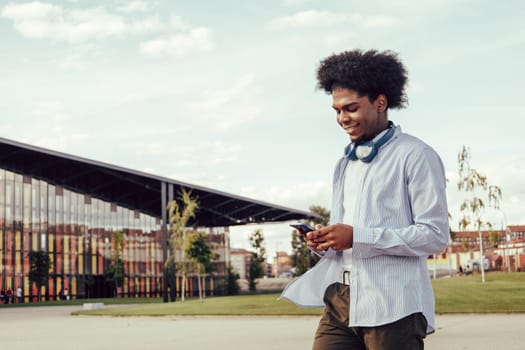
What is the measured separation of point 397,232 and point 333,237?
0.85 ft

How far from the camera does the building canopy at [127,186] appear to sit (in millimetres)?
50250

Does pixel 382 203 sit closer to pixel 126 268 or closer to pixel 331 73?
pixel 331 73

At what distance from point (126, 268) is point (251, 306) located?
119 feet

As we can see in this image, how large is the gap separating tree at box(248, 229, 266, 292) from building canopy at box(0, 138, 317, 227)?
1.82 meters

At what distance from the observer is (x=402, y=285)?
303 centimetres

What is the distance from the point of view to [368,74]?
127 inches

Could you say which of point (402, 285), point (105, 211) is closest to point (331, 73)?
point (402, 285)

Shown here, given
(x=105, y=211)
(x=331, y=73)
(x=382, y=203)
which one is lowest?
(x=382, y=203)

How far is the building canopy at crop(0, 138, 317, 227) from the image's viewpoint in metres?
50.2

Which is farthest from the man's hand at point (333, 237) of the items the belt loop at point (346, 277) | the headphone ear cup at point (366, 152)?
the headphone ear cup at point (366, 152)

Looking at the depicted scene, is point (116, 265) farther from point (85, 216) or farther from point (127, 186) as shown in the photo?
point (127, 186)

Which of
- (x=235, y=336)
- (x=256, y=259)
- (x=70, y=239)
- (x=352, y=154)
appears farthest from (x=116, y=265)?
(x=352, y=154)

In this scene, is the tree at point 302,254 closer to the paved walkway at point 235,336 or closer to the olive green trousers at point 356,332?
the paved walkway at point 235,336

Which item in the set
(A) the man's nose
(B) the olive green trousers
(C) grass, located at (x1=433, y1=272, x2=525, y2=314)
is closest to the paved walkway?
(C) grass, located at (x1=433, y1=272, x2=525, y2=314)
